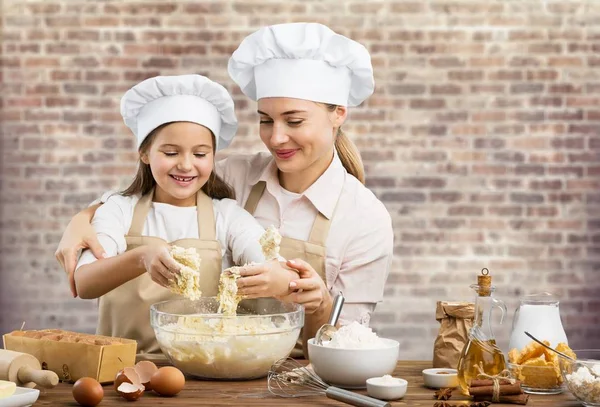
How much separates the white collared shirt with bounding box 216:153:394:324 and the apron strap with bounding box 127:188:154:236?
15.5 inches

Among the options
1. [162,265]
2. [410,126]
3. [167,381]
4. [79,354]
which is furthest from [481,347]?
[410,126]

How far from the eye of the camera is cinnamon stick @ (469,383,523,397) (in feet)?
6.14

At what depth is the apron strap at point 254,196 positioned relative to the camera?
2.97 m

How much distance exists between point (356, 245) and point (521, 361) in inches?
36.9

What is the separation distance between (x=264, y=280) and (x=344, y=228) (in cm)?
70

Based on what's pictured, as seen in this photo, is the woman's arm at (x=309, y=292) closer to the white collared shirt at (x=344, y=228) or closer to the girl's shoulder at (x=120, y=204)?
the white collared shirt at (x=344, y=228)

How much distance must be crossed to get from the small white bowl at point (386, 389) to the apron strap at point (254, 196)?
1.16 meters

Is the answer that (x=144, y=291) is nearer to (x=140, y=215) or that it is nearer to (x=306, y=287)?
(x=140, y=215)

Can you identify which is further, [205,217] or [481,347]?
[205,217]

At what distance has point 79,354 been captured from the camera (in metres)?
2.02

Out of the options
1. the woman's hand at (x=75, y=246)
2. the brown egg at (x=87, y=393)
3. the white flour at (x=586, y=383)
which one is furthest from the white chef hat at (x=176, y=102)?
the white flour at (x=586, y=383)

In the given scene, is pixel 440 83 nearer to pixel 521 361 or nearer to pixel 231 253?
pixel 231 253

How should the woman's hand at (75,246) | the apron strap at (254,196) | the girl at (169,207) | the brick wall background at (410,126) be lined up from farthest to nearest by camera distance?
1. the brick wall background at (410,126)
2. the apron strap at (254,196)
3. the girl at (169,207)
4. the woman's hand at (75,246)

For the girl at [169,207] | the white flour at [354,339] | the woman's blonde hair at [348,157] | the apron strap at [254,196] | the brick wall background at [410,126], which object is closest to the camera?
the white flour at [354,339]
